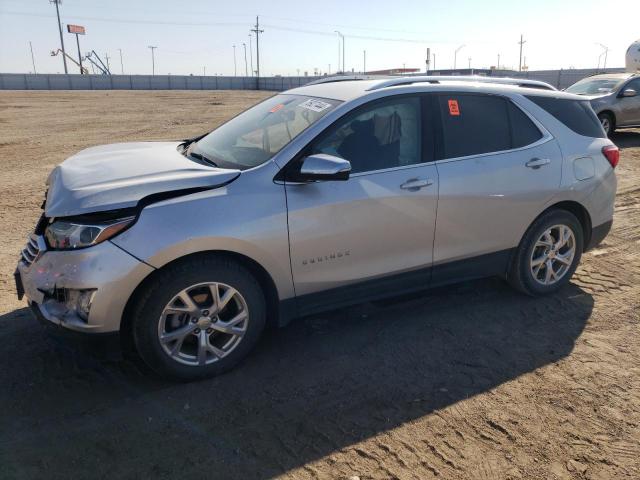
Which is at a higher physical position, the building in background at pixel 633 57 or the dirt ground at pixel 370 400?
the building in background at pixel 633 57

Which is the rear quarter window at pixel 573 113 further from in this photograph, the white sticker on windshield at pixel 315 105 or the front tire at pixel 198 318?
the front tire at pixel 198 318

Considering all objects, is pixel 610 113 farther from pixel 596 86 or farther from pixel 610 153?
pixel 610 153

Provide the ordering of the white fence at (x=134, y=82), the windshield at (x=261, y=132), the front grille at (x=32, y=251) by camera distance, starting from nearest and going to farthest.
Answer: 1. the front grille at (x=32, y=251)
2. the windshield at (x=261, y=132)
3. the white fence at (x=134, y=82)

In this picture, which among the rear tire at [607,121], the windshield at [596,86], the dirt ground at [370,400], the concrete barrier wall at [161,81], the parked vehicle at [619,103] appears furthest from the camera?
the concrete barrier wall at [161,81]

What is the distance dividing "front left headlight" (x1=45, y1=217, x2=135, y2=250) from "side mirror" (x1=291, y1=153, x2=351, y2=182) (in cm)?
110

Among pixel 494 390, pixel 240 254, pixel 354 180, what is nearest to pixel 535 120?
pixel 354 180

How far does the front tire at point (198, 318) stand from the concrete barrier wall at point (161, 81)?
1675 inches

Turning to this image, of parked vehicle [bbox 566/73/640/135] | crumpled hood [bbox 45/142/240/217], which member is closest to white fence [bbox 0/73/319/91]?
parked vehicle [bbox 566/73/640/135]

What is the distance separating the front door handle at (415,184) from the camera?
3.81 m

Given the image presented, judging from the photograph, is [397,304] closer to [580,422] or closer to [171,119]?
[580,422]

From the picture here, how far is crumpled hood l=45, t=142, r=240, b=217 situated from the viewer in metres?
3.15

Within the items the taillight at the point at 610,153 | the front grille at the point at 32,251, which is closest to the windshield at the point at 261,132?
the front grille at the point at 32,251

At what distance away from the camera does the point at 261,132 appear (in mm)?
4074

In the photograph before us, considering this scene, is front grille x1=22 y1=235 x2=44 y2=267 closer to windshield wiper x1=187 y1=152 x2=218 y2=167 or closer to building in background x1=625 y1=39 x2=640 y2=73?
windshield wiper x1=187 y1=152 x2=218 y2=167
